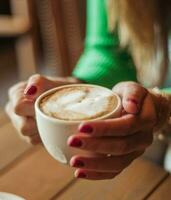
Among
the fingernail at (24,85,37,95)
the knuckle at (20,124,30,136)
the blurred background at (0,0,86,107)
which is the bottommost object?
the blurred background at (0,0,86,107)

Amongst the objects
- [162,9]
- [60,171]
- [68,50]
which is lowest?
[68,50]

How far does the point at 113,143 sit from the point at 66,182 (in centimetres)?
15

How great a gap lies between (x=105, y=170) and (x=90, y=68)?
43cm

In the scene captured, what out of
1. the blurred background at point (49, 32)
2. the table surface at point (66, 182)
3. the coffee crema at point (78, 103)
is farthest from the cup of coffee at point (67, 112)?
the blurred background at point (49, 32)

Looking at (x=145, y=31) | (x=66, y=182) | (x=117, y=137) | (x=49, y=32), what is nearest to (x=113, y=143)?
(x=117, y=137)

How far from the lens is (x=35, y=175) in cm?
65

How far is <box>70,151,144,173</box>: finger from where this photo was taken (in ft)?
1.68

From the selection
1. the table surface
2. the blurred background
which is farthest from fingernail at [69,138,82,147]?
the blurred background

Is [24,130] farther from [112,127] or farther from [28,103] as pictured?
[112,127]

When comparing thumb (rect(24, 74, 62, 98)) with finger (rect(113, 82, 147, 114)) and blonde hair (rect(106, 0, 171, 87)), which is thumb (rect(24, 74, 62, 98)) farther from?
blonde hair (rect(106, 0, 171, 87))

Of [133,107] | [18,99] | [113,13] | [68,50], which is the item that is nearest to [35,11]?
[68,50]

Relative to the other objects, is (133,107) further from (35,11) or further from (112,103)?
(35,11)

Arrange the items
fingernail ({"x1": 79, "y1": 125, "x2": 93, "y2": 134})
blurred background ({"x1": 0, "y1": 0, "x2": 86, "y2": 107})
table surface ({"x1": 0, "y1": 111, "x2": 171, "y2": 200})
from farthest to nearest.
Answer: blurred background ({"x1": 0, "y1": 0, "x2": 86, "y2": 107}), table surface ({"x1": 0, "y1": 111, "x2": 171, "y2": 200}), fingernail ({"x1": 79, "y1": 125, "x2": 93, "y2": 134})

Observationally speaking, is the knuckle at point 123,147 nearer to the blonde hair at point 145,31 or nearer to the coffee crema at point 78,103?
the coffee crema at point 78,103
